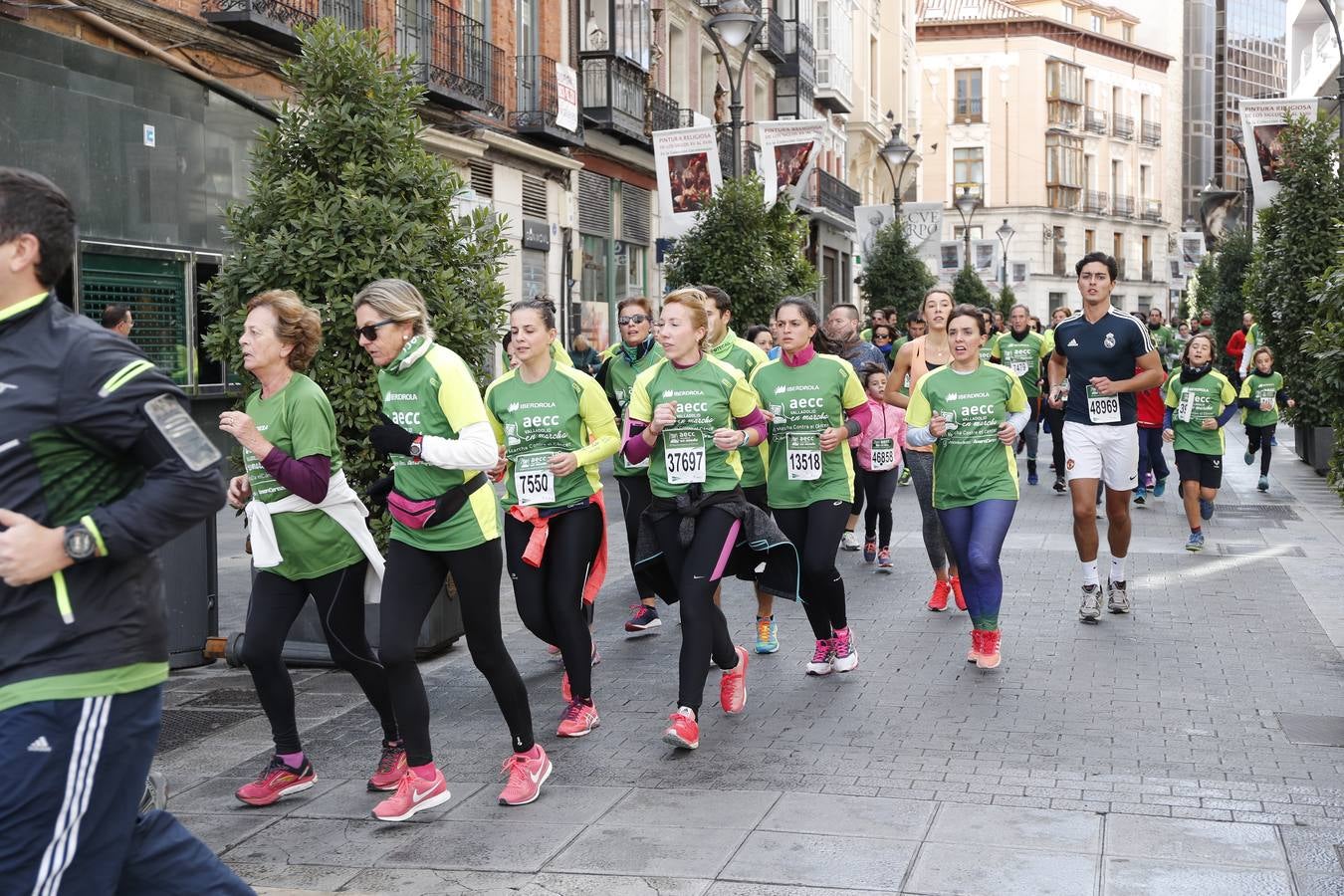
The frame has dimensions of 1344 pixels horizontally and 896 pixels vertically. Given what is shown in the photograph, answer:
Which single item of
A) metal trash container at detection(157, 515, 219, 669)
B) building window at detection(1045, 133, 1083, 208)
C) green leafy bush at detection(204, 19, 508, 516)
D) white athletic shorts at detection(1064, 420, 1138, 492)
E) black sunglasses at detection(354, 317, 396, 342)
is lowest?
metal trash container at detection(157, 515, 219, 669)

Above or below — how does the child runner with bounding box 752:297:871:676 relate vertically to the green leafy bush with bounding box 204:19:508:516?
below

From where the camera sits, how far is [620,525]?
1490 centimetres

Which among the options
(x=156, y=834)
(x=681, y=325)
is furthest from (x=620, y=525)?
(x=156, y=834)

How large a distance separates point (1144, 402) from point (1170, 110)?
86.8 m

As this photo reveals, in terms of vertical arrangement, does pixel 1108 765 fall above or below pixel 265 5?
below

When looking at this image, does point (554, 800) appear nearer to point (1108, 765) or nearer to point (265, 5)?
point (1108, 765)

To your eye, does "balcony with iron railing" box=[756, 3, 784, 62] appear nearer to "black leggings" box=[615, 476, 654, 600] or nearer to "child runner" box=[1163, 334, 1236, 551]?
"child runner" box=[1163, 334, 1236, 551]

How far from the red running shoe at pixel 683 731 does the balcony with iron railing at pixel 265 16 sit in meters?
11.7

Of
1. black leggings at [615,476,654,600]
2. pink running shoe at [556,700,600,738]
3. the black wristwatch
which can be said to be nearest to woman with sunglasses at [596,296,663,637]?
black leggings at [615,476,654,600]

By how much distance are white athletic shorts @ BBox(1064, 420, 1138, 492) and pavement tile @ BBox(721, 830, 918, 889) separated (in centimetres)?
477

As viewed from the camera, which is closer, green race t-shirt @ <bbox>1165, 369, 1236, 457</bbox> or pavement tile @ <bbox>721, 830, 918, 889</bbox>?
Result: pavement tile @ <bbox>721, 830, 918, 889</bbox>

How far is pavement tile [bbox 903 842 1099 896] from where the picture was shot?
15.0 feet

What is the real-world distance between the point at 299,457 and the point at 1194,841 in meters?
3.18

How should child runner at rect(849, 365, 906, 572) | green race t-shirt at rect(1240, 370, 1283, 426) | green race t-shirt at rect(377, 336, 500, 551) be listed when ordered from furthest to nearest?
1. green race t-shirt at rect(1240, 370, 1283, 426)
2. child runner at rect(849, 365, 906, 572)
3. green race t-shirt at rect(377, 336, 500, 551)
